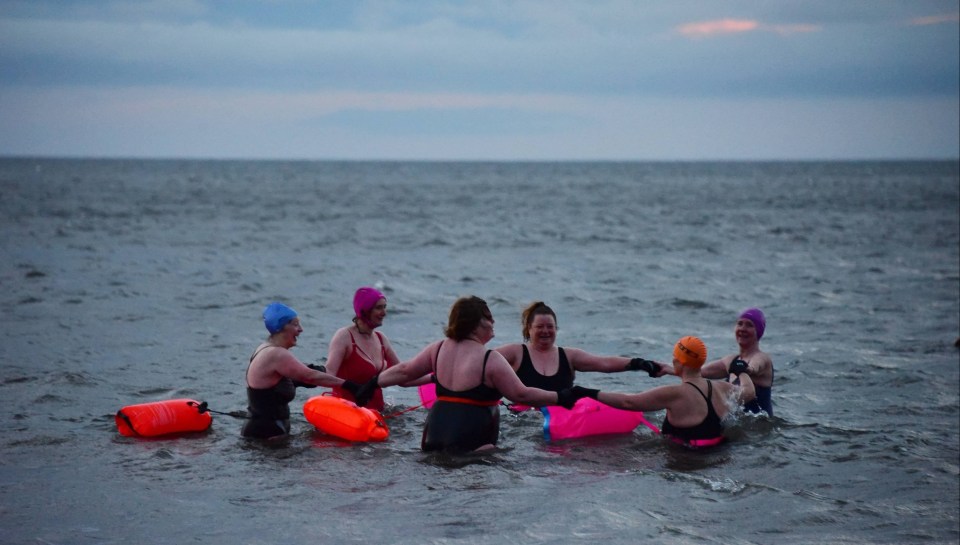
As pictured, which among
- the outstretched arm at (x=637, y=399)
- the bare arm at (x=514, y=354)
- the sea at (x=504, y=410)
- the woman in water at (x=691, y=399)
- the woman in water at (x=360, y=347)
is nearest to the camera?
the sea at (x=504, y=410)

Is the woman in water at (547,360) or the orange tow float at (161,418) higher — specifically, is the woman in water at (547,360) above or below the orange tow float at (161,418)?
above

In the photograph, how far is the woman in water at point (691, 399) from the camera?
30.7 ft

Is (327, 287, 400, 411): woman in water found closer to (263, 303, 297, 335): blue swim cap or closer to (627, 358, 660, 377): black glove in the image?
(263, 303, 297, 335): blue swim cap

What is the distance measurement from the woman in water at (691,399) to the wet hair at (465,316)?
1.31 metres

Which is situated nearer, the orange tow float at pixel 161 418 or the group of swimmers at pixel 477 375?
the group of swimmers at pixel 477 375

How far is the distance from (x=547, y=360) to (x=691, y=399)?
1656 millimetres

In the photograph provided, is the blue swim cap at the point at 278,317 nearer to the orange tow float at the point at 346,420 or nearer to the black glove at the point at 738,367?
the orange tow float at the point at 346,420

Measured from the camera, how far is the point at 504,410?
11750 mm

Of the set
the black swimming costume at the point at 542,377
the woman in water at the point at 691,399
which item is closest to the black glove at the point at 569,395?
the woman in water at the point at 691,399

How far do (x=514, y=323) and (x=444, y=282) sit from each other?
7.00 metres

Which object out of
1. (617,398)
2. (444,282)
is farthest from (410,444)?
(444,282)

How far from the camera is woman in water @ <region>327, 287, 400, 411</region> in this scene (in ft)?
33.9

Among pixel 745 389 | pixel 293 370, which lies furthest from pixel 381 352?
pixel 745 389

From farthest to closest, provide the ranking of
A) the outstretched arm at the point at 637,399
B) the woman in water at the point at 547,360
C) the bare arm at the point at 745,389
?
the woman in water at the point at 547,360 < the bare arm at the point at 745,389 < the outstretched arm at the point at 637,399
